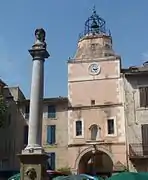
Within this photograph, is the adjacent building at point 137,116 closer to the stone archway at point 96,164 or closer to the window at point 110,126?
the window at point 110,126

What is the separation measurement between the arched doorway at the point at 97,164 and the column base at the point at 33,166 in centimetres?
1902

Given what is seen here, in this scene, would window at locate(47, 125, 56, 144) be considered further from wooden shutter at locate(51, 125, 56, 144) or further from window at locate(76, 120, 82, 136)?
window at locate(76, 120, 82, 136)

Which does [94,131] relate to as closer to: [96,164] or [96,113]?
[96,113]

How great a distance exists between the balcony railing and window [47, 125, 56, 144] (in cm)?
819

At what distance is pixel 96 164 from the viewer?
3694 centimetres

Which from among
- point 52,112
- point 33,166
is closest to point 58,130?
point 52,112

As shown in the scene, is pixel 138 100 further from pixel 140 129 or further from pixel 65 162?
pixel 65 162

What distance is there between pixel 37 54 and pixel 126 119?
17021 millimetres

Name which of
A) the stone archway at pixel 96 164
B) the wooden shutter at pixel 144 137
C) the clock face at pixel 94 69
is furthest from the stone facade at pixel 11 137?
the wooden shutter at pixel 144 137

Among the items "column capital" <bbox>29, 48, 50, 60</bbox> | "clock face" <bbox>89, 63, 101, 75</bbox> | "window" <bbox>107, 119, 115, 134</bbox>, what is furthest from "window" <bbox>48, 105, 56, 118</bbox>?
"column capital" <bbox>29, 48, 50, 60</bbox>

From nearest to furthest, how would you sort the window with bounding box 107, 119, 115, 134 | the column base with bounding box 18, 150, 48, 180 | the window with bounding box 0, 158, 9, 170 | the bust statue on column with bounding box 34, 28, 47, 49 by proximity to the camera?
the column base with bounding box 18, 150, 48, 180, the bust statue on column with bounding box 34, 28, 47, 49, the window with bounding box 107, 119, 115, 134, the window with bounding box 0, 158, 9, 170

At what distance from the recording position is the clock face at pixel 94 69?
120 feet

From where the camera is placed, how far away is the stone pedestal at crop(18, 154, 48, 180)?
16.6 metres

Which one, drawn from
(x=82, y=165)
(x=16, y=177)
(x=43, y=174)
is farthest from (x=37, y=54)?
(x=82, y=165)
